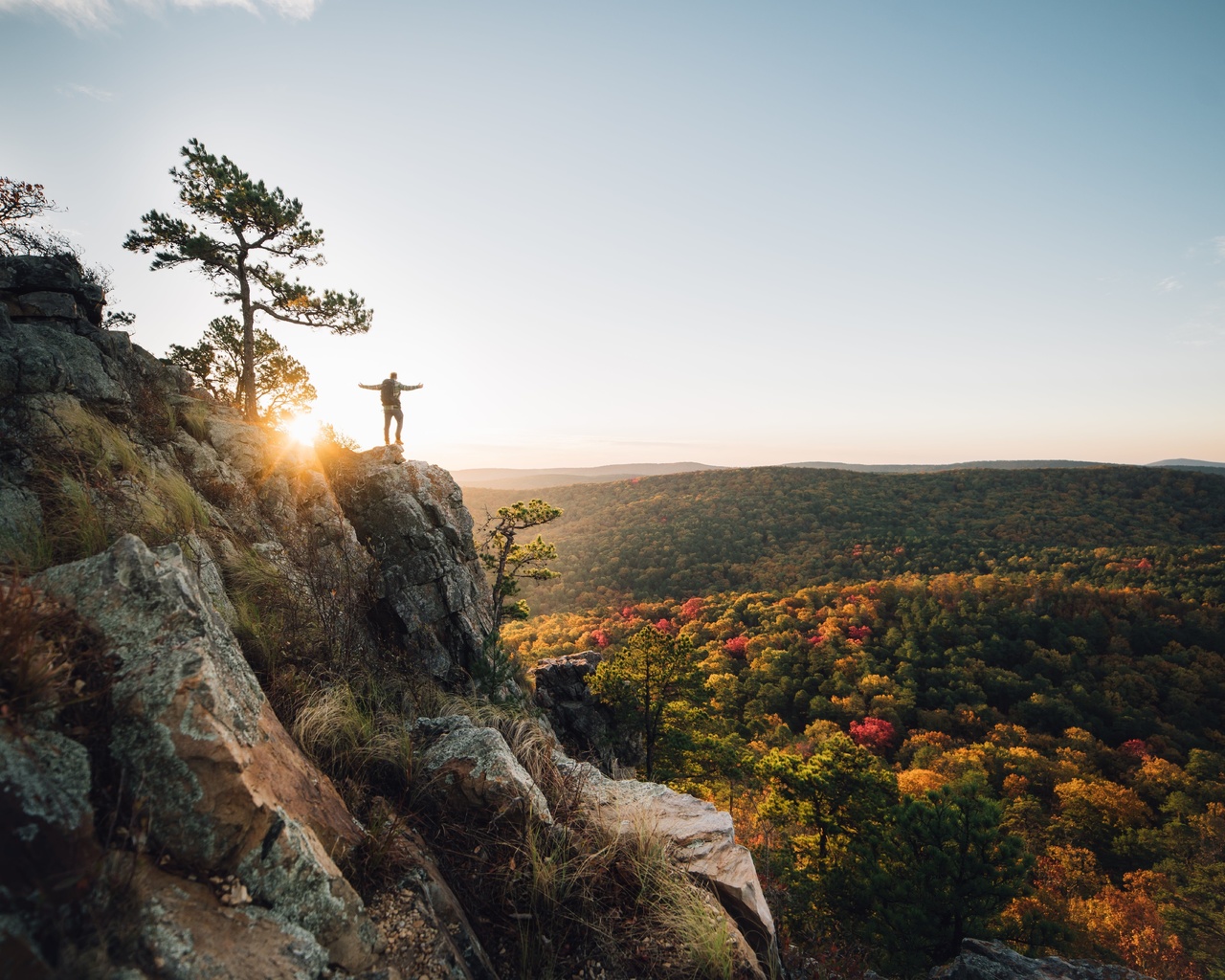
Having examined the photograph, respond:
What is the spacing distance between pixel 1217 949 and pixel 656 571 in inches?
2588

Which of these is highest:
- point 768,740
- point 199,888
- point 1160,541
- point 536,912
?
point 199,888

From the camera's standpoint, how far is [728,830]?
15.2 ft

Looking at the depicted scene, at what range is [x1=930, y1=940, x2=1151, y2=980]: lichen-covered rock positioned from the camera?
5.24m

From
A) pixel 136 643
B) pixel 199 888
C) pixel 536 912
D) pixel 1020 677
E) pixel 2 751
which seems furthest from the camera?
pixel 1020 677

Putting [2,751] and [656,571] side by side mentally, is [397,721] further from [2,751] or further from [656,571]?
[656,571]

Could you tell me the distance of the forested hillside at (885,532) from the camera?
249 ft

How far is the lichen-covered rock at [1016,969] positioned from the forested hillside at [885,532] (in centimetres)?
7473

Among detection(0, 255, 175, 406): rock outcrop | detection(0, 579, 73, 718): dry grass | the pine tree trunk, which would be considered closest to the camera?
detection(0, 579, 73, 718): dry grass

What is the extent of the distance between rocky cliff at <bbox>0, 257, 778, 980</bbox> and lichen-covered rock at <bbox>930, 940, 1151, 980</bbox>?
352 centimetres

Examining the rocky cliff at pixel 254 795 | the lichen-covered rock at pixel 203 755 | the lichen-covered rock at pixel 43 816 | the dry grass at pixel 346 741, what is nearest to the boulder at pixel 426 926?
the rocky cliff at pixel 254 795

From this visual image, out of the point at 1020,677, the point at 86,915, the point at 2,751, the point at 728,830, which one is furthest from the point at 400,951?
the point at 1020,677

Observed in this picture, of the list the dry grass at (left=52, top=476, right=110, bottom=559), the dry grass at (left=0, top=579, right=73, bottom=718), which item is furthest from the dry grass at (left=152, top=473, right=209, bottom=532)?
the dry grass at (left=0, top=579, right=73, bottom=718)

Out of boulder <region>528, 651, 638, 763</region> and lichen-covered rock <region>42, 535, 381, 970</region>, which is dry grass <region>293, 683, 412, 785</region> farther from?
boulder <region>528, 651, 638, 763</region>

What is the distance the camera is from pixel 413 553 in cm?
1220
